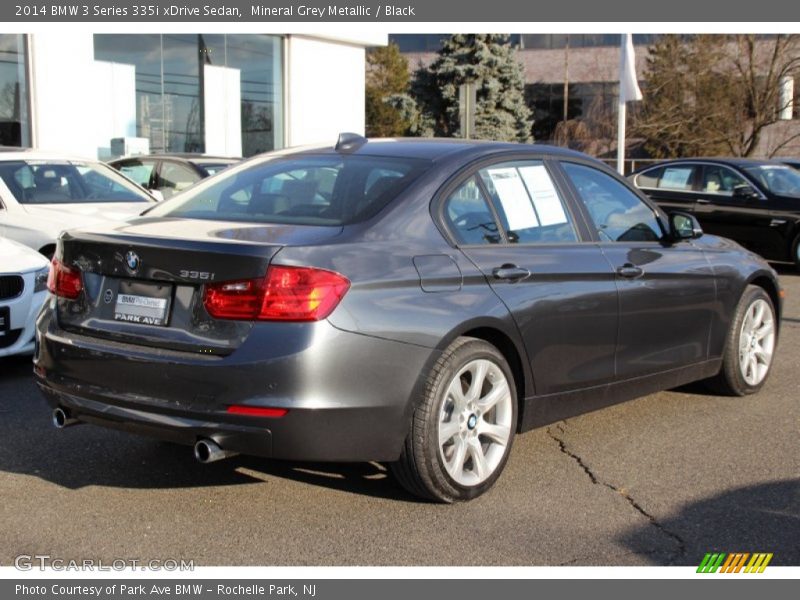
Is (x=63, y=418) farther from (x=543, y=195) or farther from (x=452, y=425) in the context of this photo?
(x=543, y=195)

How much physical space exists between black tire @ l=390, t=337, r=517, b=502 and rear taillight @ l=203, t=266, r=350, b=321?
62 centimetres

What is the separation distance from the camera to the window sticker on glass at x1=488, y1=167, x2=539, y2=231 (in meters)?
4.95

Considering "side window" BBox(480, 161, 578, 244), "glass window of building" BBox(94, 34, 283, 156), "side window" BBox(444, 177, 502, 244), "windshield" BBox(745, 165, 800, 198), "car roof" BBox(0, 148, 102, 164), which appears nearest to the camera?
"side window" BBox(444, 177, 502, 244)

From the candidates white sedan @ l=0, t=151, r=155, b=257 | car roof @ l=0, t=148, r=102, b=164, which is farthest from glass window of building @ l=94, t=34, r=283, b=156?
white sedan @ l=0, t=151, r=155, b=257

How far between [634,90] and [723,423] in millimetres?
16191

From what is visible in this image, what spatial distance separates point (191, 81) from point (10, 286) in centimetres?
1457

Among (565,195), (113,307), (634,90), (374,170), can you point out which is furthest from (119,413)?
(634,90)

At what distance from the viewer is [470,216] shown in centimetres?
474

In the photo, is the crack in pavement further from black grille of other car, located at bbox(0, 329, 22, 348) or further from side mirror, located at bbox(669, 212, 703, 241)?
black grille of other car, located at bbox(0, 329, 22, 348)

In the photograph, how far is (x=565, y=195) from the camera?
5324 mm

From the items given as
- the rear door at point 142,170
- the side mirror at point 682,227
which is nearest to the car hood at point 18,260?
the side mirror at point 682,227

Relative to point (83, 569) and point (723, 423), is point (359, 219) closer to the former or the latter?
point (83, 569)

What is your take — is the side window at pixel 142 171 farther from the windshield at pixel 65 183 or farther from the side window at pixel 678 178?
the side window at pixel 678 178
